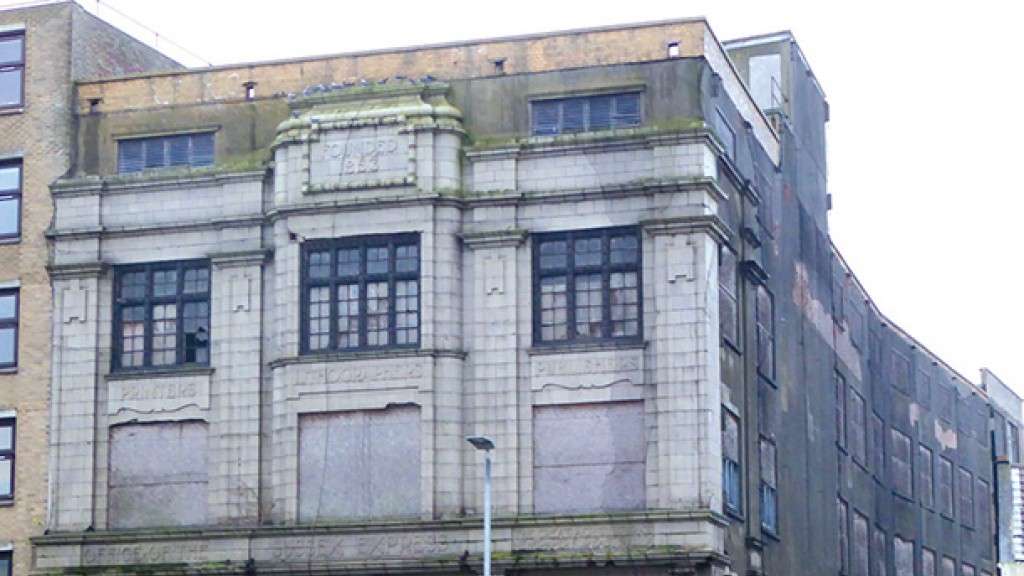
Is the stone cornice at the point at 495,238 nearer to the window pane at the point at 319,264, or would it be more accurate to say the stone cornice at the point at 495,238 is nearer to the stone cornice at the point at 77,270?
the window pane at the point at 319,264

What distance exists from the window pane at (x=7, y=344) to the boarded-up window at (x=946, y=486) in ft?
127

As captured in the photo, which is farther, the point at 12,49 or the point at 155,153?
the point at 12,49

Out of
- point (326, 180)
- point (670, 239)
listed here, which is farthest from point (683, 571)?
point (326, 180)

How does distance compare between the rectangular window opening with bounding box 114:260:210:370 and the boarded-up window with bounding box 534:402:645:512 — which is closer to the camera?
the boarded-up window with bounding box 534:402:645:512

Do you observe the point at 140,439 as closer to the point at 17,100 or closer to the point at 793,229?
the point at 17,100

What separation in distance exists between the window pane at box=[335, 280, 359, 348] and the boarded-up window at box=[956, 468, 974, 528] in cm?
3948

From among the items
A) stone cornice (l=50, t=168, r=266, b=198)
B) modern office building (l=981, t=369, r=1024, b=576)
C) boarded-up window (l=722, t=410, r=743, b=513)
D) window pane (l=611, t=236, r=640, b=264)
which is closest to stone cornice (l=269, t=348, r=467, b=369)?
window pane (l=611, t=236, r=640, b=264)

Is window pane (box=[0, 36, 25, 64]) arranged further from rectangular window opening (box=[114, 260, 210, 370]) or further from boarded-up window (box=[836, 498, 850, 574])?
boarded-up window (box=[836, 498, 850, 574])

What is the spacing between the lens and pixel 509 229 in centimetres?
4575

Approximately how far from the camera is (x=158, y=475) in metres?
47.6

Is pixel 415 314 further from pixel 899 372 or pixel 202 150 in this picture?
pixel 899 372

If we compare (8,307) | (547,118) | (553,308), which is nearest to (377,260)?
(553,308)

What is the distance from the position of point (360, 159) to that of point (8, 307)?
930 cm

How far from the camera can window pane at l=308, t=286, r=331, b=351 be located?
46750mm
